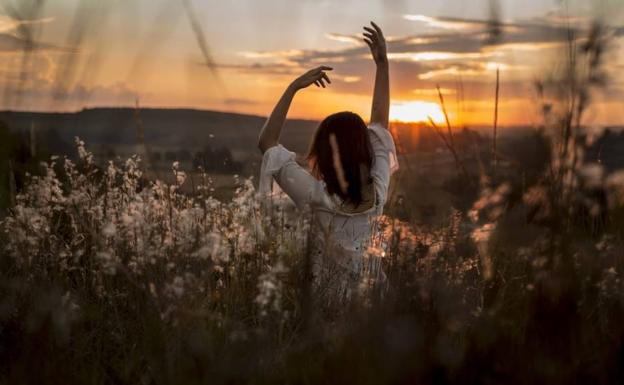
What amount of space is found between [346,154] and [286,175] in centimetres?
41

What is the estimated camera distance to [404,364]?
2.42 metres

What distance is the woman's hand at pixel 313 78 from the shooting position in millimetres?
5082

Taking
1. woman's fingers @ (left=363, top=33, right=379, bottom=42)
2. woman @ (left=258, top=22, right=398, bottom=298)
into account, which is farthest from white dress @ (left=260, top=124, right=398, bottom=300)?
woman's fingers @ (left=363, top=33, right=379, bottom=42)

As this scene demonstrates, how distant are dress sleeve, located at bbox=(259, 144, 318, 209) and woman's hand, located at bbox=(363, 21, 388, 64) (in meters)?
0.87

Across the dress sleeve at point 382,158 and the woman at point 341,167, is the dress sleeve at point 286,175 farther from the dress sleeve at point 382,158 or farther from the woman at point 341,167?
the dress sleeve at point 382,158

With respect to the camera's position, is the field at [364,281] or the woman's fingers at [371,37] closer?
the field at [364,281]

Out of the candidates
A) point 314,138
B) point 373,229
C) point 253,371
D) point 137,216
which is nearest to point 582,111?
point 253,371

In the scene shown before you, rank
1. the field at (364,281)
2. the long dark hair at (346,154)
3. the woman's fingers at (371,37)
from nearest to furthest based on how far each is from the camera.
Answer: the field at (364,281) → the long dark hair at (346,154) → the woman's fingers at (371,37)

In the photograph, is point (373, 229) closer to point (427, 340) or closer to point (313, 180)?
point (313, 180)

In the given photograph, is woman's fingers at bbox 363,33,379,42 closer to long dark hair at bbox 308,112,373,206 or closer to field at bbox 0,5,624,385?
long dark hair at bbox 308,112,373,206

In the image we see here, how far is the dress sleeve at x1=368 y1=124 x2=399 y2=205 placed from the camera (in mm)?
5027

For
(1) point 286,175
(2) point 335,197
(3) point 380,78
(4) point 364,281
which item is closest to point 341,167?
(2) point 335,197

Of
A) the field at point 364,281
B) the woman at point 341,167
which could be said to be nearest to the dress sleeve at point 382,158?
the woman at point 341,167

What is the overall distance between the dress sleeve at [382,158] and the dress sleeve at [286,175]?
366 mm
